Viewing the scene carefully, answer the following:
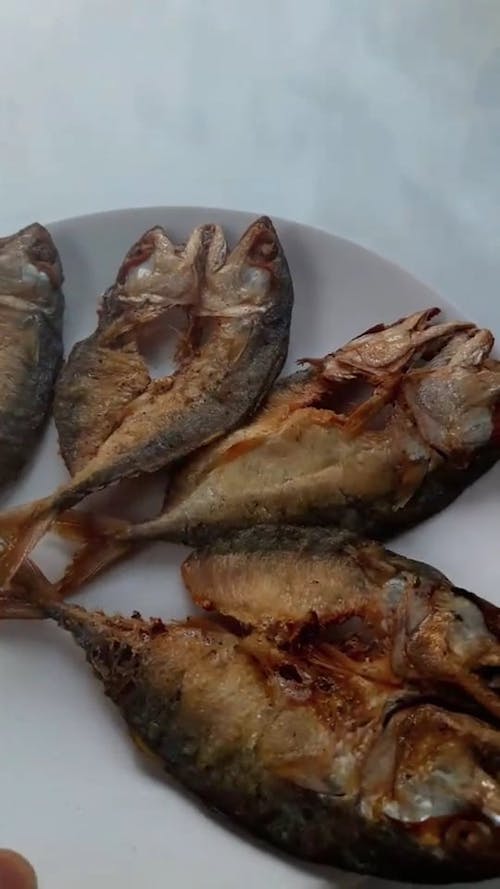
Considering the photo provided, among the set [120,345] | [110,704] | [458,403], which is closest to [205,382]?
[120,345]

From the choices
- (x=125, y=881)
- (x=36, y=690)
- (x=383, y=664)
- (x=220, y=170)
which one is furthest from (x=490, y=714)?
(x=220, y=170)

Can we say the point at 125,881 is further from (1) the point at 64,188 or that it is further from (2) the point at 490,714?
(1) the point at 64,188

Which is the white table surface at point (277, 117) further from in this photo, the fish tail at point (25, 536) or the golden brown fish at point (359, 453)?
the fish tail at point (25, 536)

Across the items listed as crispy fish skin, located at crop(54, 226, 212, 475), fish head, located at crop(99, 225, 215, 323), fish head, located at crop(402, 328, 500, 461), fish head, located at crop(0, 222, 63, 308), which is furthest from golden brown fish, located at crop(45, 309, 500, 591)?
fish head, located at crop(0, 222, 63, 308)

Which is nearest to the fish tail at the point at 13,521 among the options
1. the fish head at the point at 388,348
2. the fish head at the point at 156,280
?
the fish head at the point at 156,280

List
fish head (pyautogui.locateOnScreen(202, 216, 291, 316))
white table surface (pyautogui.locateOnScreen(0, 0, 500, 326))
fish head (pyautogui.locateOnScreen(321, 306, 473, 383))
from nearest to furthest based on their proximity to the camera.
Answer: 1. fish head (pyautogui.locateOnScreen(321, 306, 473, 383))
2. fish head (pyautogui.locateOnScreen(202, 216, 291, 316))
3. white table surface (pyautogui.locateOnScreen(0, 0, 500, 326))

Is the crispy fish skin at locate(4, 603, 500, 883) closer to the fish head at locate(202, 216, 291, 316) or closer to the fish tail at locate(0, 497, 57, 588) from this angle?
the fish tail at locate(0, 497, 57, 588)

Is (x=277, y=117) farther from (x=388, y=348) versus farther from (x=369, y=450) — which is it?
(x=369, y=450)
